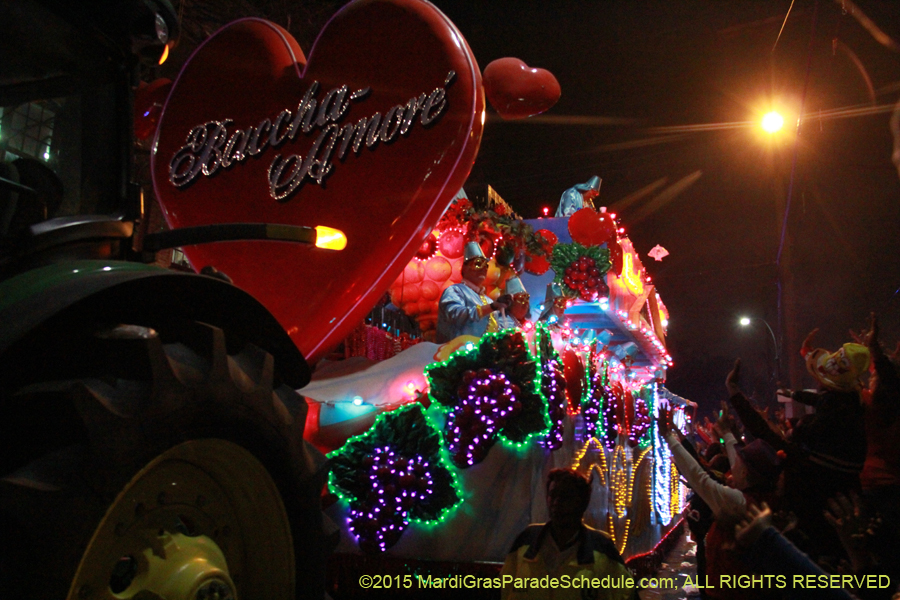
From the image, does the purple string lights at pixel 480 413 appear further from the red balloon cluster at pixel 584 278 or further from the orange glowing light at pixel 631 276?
the orange glowing light at pixel 631 276

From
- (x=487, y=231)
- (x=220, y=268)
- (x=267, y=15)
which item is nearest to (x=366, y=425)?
(x=220, y=268)

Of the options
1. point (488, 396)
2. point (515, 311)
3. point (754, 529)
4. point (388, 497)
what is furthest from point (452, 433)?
point (754, 529)

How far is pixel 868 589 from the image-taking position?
3.07 m

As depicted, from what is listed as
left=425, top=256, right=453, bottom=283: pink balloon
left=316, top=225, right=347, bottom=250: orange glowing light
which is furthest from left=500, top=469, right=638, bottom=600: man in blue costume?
left=425, top=256, right=453, bottom=283: pink balloon

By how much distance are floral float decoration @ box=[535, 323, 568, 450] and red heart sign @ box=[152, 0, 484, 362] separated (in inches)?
63.4

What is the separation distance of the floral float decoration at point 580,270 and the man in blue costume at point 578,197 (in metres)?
1.99

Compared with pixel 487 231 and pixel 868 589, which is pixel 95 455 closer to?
pixel 868 589

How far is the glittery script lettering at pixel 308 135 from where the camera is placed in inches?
186

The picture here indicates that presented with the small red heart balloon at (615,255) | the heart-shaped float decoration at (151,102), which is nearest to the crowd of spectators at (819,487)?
the small red heart balloon at (615,255)

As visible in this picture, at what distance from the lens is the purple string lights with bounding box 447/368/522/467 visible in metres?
5.16

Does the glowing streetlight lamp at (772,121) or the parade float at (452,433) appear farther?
the glowing streetlight lamp at (772,121)

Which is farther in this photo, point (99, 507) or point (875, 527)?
point (875, 527)

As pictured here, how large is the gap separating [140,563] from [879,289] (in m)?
16.1

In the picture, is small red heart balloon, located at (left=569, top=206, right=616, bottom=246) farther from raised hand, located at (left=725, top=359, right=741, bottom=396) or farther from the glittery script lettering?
the glittery script lettering
